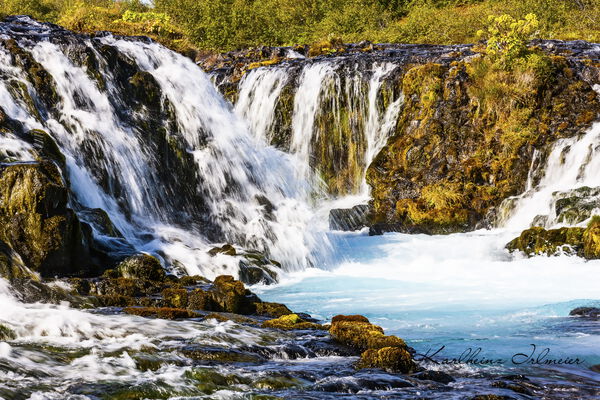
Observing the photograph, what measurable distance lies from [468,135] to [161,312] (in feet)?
57.8

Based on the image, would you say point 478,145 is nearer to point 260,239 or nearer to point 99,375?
point 260,239

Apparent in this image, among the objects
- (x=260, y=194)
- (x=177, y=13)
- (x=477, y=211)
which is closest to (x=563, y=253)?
(x=477, y=211)

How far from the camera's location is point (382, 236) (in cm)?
2350

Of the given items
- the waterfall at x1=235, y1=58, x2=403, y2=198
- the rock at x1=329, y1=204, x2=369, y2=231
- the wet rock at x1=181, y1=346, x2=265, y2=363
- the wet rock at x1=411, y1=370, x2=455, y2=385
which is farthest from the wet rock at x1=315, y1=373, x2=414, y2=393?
the waterfall at x1=235, y1=58, x2=403, y2=198

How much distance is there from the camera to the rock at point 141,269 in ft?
47.0

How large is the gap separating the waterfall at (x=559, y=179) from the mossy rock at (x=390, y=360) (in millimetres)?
14263

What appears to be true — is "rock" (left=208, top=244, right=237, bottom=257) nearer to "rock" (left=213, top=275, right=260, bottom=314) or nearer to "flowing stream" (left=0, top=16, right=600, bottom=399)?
"flowing stream" (left=0, top=16, right=600, bottom=399)

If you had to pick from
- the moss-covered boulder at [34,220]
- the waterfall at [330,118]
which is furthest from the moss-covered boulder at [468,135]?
the moss-covered boulder at [34,220]

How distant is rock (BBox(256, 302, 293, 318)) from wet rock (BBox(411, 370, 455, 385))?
14.3 ft

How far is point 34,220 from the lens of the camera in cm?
1356

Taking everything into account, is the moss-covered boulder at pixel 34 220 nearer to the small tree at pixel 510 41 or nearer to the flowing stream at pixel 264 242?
the flowing stream at pixel 264 242

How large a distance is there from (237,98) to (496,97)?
1114 cm

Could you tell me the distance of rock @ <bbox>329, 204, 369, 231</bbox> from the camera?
24453 millimetres

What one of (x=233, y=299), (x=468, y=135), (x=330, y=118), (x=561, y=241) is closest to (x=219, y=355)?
(x=233, y=299)
